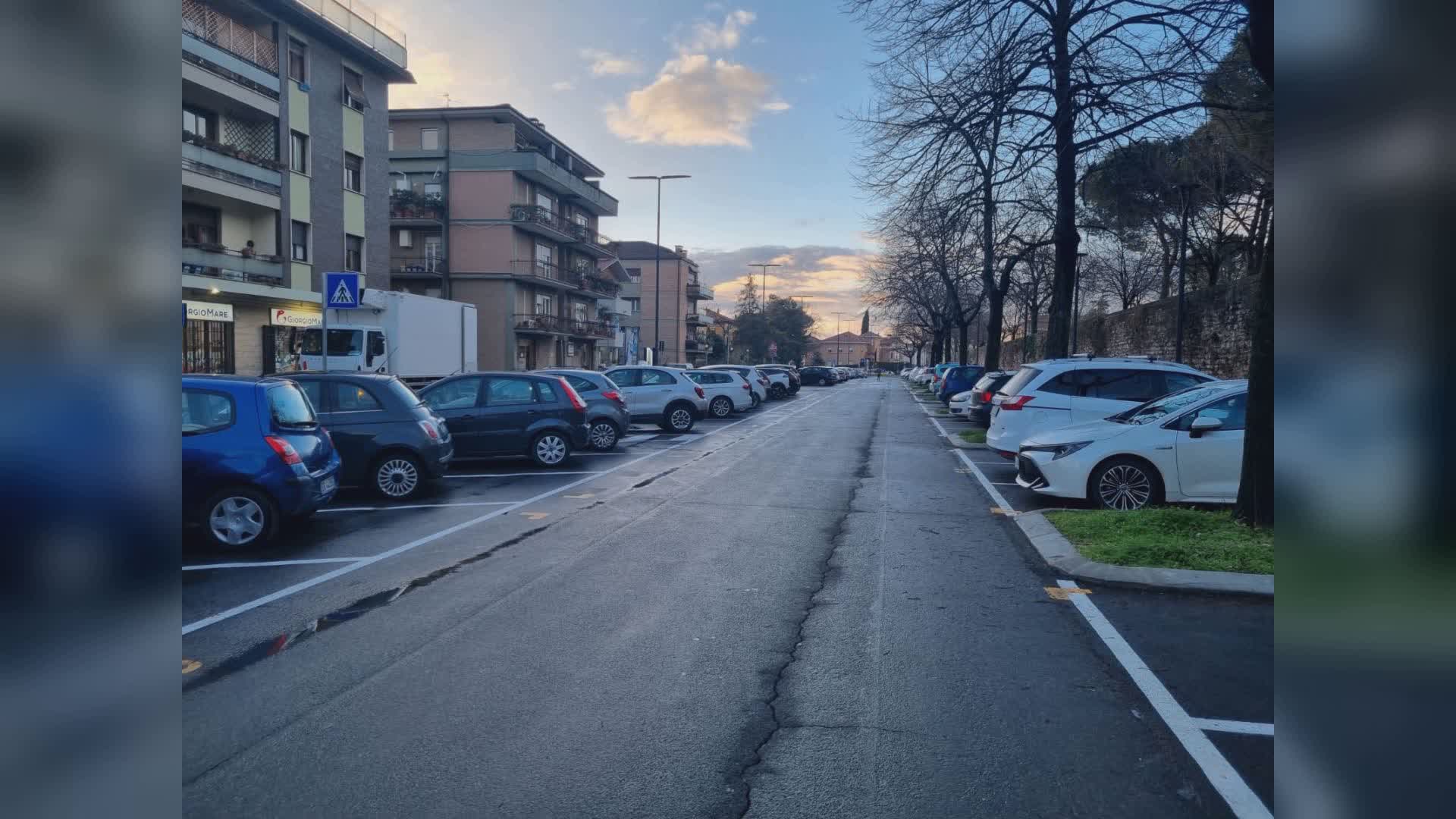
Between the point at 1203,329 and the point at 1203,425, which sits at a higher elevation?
the point at 1203,329

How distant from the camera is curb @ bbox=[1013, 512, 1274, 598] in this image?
670 centimetres

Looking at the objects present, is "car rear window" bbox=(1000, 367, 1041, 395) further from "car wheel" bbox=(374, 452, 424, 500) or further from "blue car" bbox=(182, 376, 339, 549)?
"blue car" bbox=(182, 376, 339, 549)

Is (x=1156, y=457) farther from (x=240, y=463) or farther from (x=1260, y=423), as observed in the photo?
(x=240, y=463)

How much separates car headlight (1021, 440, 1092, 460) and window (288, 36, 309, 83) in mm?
28637

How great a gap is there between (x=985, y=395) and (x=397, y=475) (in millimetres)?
15103

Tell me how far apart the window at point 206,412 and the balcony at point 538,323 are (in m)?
39.2

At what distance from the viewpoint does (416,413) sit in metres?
11.5

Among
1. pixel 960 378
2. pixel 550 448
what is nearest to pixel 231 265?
pixel 550 448

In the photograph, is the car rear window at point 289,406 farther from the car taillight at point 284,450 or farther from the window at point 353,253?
the window at point 353,253

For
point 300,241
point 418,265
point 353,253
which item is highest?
point 418,265

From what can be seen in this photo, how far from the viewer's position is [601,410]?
694 inches
